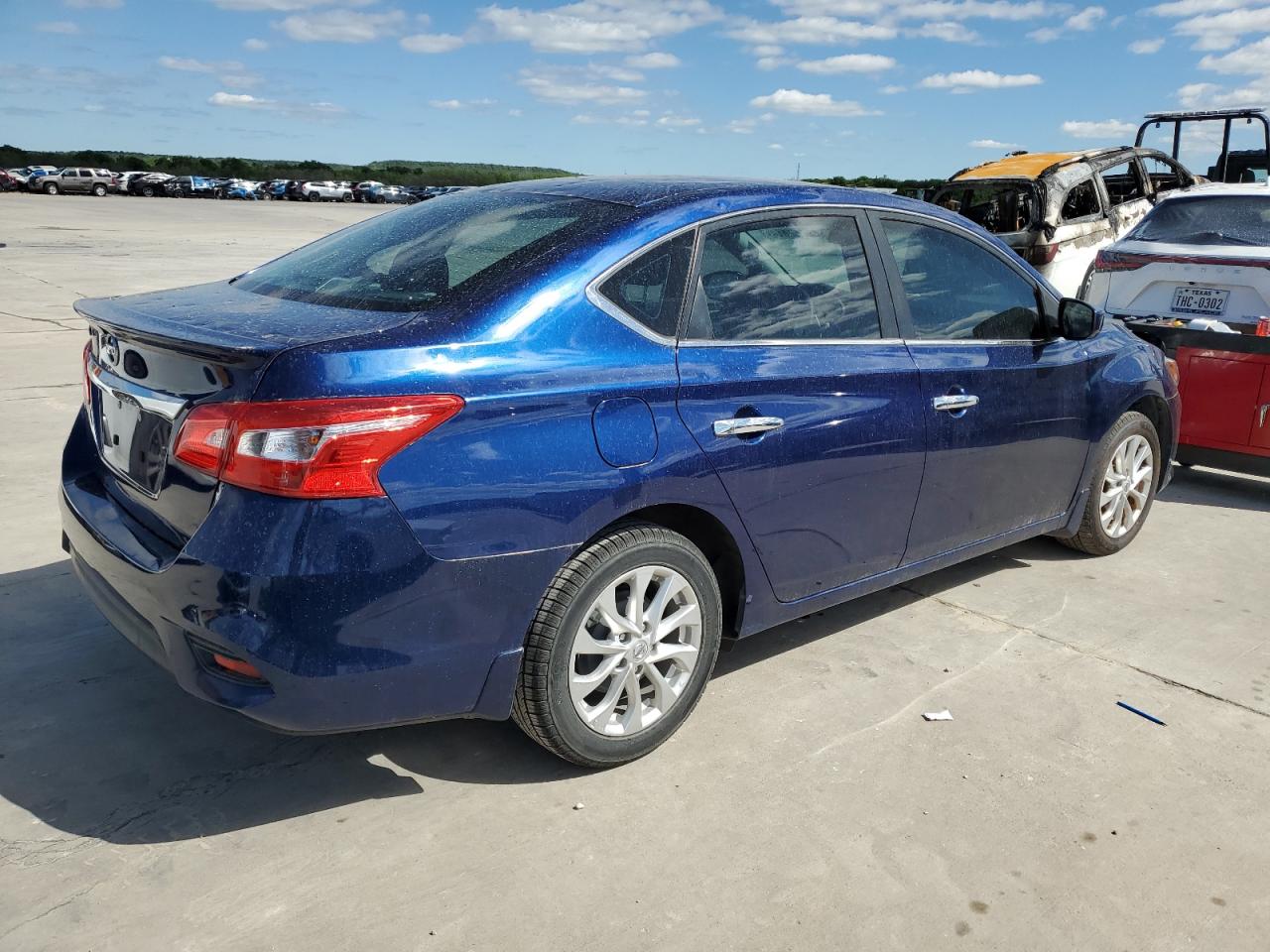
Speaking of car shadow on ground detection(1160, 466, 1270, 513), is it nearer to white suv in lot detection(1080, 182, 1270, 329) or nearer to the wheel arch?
white suv in lot detection(1080, 182, 1270, 329)

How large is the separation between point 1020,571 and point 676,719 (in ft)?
7.91

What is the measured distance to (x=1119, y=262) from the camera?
23.6 feet

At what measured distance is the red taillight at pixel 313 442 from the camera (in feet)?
8.30

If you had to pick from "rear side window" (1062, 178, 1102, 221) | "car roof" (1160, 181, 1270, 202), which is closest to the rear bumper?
"car roof" (1160, 181, 1270, 202)

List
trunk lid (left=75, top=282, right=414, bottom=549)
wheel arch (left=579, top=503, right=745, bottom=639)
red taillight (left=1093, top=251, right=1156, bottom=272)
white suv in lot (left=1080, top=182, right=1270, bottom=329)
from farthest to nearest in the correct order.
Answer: red taillight (left=1093, top=251, right=1156, bottom=272) → white suv in lot (left=1080, top=182, right=1270, bottom=329) → wheel arch (left=579, top=503, right=745, bottom=639) → trunk lid (left=75, top=282, right=414, bottom=549)

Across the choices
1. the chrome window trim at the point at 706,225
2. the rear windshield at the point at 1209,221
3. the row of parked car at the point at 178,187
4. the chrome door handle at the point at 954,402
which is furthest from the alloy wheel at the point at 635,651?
the row of parked car at the point at 178,187

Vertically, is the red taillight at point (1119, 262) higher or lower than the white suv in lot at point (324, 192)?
lower

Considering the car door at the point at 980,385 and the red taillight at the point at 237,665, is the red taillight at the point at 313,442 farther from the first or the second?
the car door at the point at 980,385

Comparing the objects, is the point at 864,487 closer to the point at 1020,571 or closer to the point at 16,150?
the point at 1020,571

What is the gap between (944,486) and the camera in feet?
13.2

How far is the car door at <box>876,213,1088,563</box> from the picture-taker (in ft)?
12.9

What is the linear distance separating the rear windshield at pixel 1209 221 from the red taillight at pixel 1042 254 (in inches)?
99.0

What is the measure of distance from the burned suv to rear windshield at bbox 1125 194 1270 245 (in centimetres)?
259

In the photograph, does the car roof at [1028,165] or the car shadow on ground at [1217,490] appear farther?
the car roof at [1028,165]
